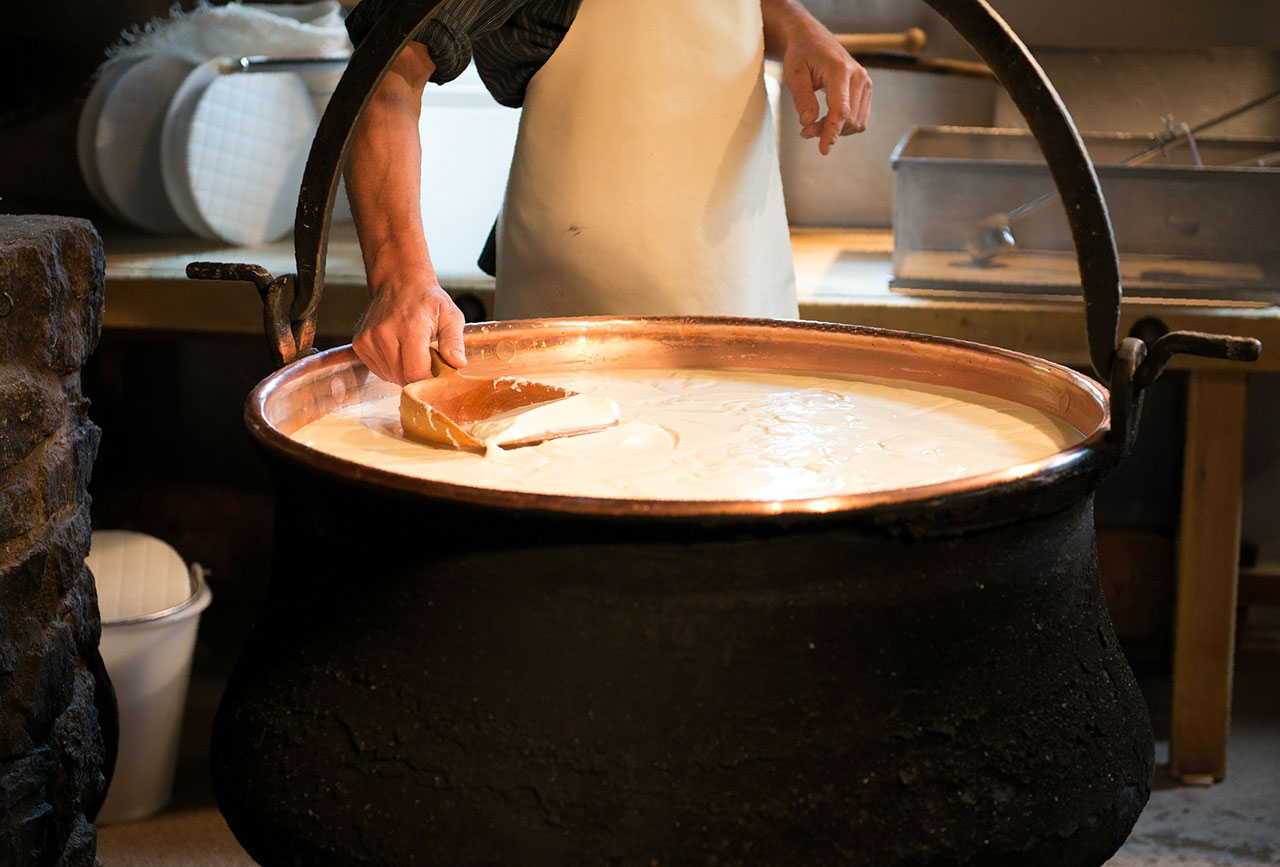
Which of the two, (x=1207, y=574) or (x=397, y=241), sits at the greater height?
(x=397, y=241)

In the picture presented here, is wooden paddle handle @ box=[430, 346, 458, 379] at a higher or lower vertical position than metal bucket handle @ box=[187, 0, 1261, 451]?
lower

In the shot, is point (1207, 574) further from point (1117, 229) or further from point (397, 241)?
point (397, 241)

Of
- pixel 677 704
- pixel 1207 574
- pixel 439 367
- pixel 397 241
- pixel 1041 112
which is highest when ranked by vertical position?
pixel 1041 112

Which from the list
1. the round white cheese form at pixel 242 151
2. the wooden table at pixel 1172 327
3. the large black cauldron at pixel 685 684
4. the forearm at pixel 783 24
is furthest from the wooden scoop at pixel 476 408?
the round white cheese form at pixel 242 151

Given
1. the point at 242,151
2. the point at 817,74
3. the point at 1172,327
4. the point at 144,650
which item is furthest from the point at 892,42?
the point at 144,650

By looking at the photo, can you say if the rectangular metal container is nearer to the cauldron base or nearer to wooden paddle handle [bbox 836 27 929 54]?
wooden paddle handle [bbox 836 27 929 54]

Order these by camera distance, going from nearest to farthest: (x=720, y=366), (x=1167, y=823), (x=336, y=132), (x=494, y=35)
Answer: (x=336, y=132), (x=720, y=366), (x=494, y=35), (x=1167, y=823)

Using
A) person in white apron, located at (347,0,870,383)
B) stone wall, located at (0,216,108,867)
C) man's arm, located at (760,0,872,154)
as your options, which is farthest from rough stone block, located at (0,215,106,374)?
man's arm, located at (760,0,872,154)

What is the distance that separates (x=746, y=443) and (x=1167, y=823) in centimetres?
168

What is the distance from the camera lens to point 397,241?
1314 mm

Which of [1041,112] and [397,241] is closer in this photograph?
[1041,112]

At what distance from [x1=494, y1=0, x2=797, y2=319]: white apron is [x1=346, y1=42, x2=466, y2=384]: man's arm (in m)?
0.25

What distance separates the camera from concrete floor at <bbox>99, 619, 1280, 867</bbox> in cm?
224

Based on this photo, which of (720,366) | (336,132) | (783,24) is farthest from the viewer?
(783,24)
